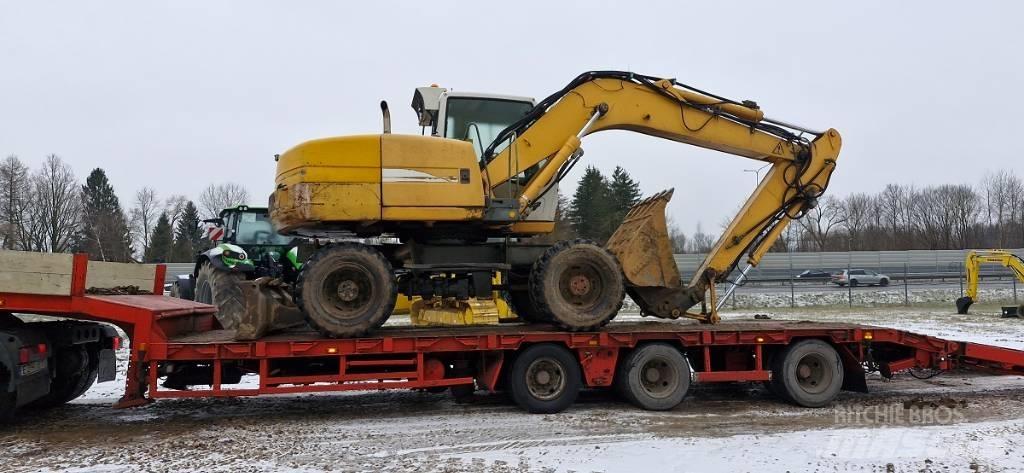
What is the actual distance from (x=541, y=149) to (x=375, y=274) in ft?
8.25

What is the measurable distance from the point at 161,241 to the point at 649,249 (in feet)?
204

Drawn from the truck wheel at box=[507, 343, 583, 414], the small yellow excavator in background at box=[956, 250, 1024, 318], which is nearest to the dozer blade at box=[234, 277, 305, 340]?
the truck wheel at box=[507, 343, 583, 414]

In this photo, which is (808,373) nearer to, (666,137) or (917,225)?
(666,137)

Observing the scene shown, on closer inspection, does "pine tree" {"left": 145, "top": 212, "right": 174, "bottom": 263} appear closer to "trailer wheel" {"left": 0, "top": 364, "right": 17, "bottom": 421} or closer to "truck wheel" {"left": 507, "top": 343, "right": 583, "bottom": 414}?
"trailer wheel" {"left": 0, "top": 364, "right": 17, "bottom": 421}

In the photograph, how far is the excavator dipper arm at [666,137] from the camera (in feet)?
26.3

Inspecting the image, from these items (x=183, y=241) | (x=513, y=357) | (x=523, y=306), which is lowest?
(x=513, y=357)

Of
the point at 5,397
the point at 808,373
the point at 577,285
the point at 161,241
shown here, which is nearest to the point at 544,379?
the point at 577,285

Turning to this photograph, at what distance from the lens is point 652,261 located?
27.4 ft

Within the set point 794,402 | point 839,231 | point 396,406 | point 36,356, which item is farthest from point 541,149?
point 839,231

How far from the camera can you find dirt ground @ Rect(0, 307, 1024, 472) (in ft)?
18.6

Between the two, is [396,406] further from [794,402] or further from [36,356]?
[794,402]

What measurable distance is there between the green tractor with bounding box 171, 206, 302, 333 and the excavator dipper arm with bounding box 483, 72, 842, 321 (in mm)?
2952

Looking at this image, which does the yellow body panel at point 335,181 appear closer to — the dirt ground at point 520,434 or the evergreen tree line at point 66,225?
the dirt ground at point 520,434

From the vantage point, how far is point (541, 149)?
8.02 metres
